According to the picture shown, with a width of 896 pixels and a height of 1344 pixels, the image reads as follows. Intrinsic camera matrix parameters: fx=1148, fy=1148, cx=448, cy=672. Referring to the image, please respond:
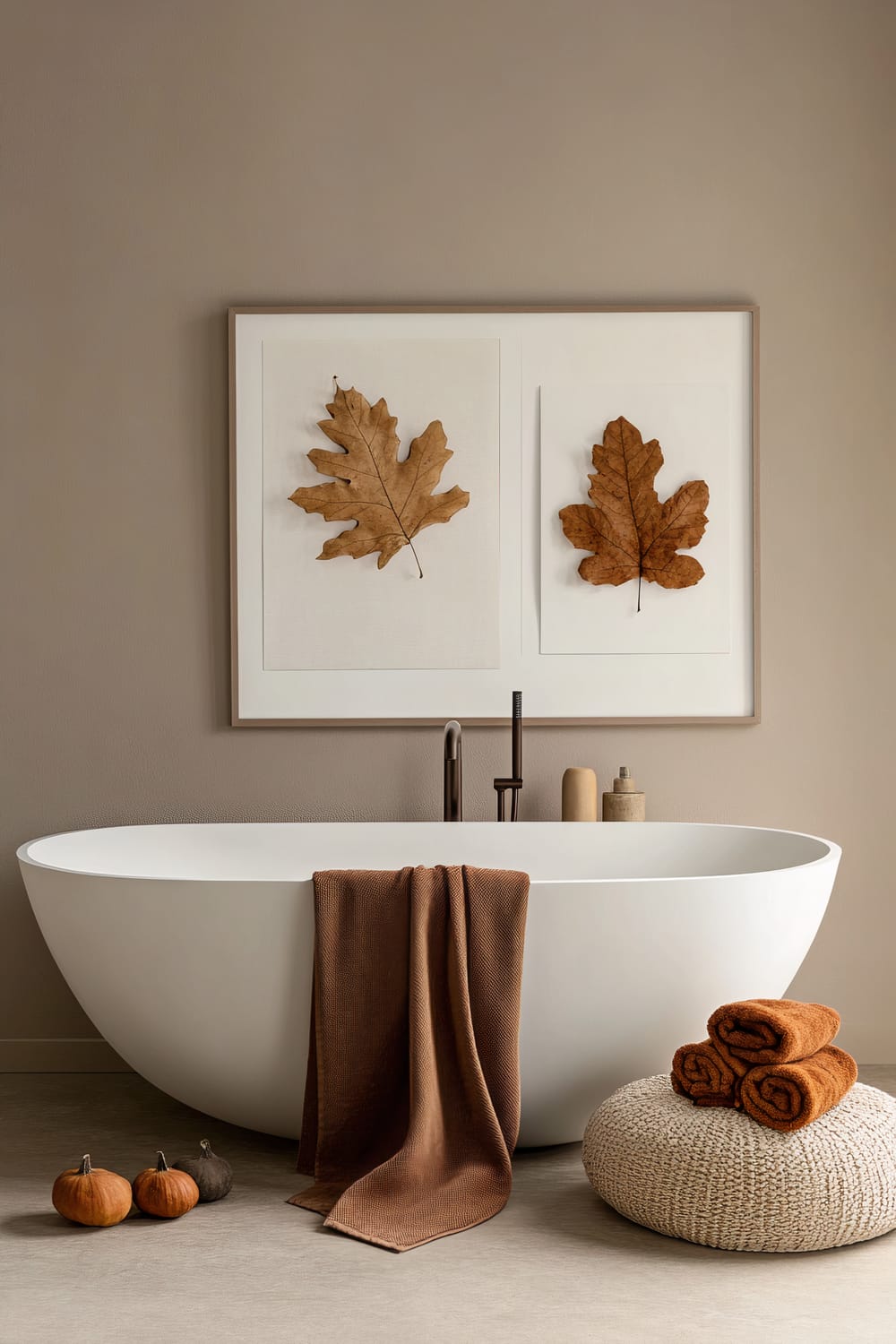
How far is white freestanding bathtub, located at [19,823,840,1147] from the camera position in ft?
6.93

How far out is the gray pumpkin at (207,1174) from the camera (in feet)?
6.83

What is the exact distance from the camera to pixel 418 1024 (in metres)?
2.07

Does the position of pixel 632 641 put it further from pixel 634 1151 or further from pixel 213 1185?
pixel 213 1185

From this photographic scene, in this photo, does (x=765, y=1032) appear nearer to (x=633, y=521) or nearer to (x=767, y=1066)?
(x=767, y=1066)

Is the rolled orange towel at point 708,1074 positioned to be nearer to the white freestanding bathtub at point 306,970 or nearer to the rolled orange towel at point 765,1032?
the rolled orange towel at point 765,1032

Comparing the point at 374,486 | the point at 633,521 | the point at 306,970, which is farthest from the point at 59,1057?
the point at 633,521

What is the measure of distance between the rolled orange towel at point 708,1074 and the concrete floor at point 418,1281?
0.78ft

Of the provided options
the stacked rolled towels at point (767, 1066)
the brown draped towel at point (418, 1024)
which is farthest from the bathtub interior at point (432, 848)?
the stacked rolled towels at point (767, 1066)

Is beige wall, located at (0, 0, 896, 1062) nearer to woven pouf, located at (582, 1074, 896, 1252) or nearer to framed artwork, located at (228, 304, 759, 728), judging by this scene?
framed artwork, located at (228, 304, 759, 728)

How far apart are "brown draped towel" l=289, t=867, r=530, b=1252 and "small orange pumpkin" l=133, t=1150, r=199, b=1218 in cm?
20

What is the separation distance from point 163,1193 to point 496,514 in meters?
1.80

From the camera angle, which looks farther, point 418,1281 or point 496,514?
point 496,514

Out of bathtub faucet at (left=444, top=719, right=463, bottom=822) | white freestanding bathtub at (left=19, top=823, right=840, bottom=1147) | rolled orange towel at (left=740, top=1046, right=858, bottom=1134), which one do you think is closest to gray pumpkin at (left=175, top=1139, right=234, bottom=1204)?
white freestanding bathtub at (left=19, top=823, right=840, bottom=1147)

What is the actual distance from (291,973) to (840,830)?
163cm
